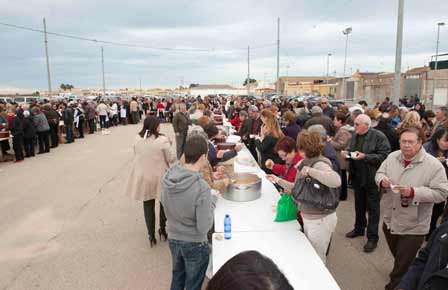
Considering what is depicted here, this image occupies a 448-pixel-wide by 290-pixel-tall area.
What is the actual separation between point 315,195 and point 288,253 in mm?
602

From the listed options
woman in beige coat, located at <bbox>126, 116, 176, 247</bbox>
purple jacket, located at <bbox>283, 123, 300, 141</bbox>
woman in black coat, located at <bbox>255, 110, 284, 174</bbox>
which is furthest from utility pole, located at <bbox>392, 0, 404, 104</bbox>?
woman in beige coat, located at <bbox>126, 116, 176, 247</bbox>

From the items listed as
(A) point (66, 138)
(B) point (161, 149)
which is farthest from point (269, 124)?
(A) point (66, 138)

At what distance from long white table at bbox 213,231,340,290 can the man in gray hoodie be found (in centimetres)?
19

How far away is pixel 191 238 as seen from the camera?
2549 millimetres

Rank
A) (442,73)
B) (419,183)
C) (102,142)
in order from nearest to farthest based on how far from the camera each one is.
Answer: (419,183) → (102,142) → (442,73)

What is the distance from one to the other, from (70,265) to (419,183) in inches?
159

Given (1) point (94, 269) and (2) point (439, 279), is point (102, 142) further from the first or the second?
(2) point (439, 279)

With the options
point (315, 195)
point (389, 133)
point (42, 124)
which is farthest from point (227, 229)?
point (42, 124)

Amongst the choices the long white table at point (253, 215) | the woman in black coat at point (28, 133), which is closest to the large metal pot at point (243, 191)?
the long white table at point (253, 215)

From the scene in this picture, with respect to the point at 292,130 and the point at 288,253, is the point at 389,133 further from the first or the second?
the point at 288,253

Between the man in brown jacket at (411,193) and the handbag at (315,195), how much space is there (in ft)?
1.88

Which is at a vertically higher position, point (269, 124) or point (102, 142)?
point (269, 124)

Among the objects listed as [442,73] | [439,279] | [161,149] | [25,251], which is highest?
[442,73]

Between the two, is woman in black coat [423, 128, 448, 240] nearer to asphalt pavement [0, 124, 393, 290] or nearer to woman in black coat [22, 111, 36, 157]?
asphalt pavement [0, 124, 393, 290]
